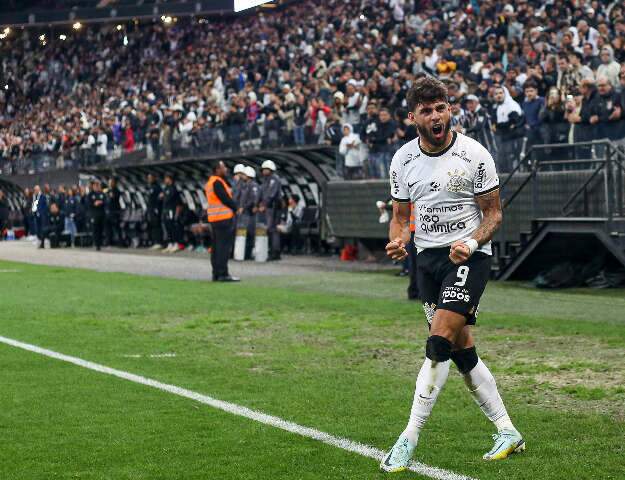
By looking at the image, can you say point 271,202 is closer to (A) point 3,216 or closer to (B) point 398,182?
(B) point 398,182

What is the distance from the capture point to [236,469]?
6.67 meters

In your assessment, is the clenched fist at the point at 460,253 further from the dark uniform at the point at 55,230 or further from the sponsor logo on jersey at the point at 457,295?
the dark uniform at the point at 55,230

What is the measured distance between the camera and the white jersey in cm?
695

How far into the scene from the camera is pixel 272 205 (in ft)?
94.4

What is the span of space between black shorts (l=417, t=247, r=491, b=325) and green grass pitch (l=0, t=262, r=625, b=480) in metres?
0.81

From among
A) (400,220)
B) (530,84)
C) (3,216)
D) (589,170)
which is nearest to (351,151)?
(530,84)

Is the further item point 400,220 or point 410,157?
point 400,220

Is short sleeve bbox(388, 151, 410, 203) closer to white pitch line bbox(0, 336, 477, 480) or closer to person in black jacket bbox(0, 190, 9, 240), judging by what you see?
white pitch line bbox(0, 336, 477, 480)

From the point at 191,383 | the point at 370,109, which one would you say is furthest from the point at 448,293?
the point at 370,109

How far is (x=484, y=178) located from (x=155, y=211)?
29655 millimetres

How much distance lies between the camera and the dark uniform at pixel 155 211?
118 feet

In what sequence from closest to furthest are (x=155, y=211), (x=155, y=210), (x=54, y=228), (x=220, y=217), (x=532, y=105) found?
(x=532, y=105) → (x=220, y=217) → (x=155, y=210) → (x=155, y=211) → (x=54, y=228)

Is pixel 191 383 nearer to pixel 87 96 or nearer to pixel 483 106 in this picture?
pixel 483 106

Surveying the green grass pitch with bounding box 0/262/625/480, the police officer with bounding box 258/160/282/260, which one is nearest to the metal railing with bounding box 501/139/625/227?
→ the green grass pitch with bounding box 0/262/625/480
